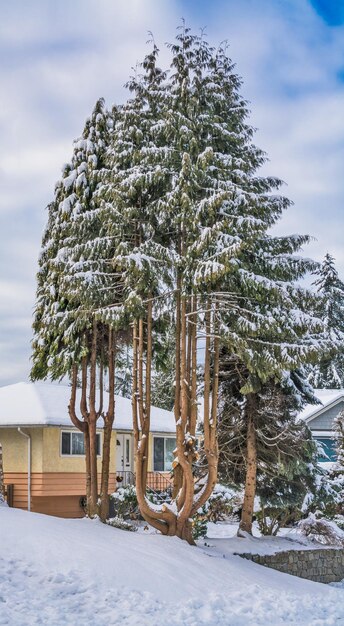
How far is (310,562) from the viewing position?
1744 centimetres

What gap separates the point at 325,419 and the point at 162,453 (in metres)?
10.4

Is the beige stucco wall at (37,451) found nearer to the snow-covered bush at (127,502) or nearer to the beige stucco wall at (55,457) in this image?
the beige stucco wall at (55,457)

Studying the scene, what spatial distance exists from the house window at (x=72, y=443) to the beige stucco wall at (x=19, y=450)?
0.85m

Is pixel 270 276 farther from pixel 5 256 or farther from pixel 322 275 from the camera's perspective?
pixel 322 275

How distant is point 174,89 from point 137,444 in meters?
8.11

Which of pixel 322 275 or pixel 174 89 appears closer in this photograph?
pixel 174 89

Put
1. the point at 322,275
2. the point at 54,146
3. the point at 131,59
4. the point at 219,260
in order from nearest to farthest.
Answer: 1. the point at 219,260
2. the point at 131,59
3. the point at 54,146
4. the point at 322,275

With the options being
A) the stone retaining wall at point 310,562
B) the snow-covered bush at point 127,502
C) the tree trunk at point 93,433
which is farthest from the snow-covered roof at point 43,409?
the stone retaining wall at point 310,562

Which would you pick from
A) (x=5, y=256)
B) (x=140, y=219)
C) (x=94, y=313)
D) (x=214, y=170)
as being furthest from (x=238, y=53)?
(x=5, y=256)

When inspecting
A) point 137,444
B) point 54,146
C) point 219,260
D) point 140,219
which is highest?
point 54,146

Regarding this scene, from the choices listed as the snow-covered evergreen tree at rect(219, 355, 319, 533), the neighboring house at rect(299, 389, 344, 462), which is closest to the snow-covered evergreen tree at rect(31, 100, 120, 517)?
the snow-covered evergreen tree at rect(219, 355, 319, 533)

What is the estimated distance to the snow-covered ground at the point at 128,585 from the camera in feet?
29.8

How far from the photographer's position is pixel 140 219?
52.3 ft

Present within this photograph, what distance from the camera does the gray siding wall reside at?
33.8 meters
